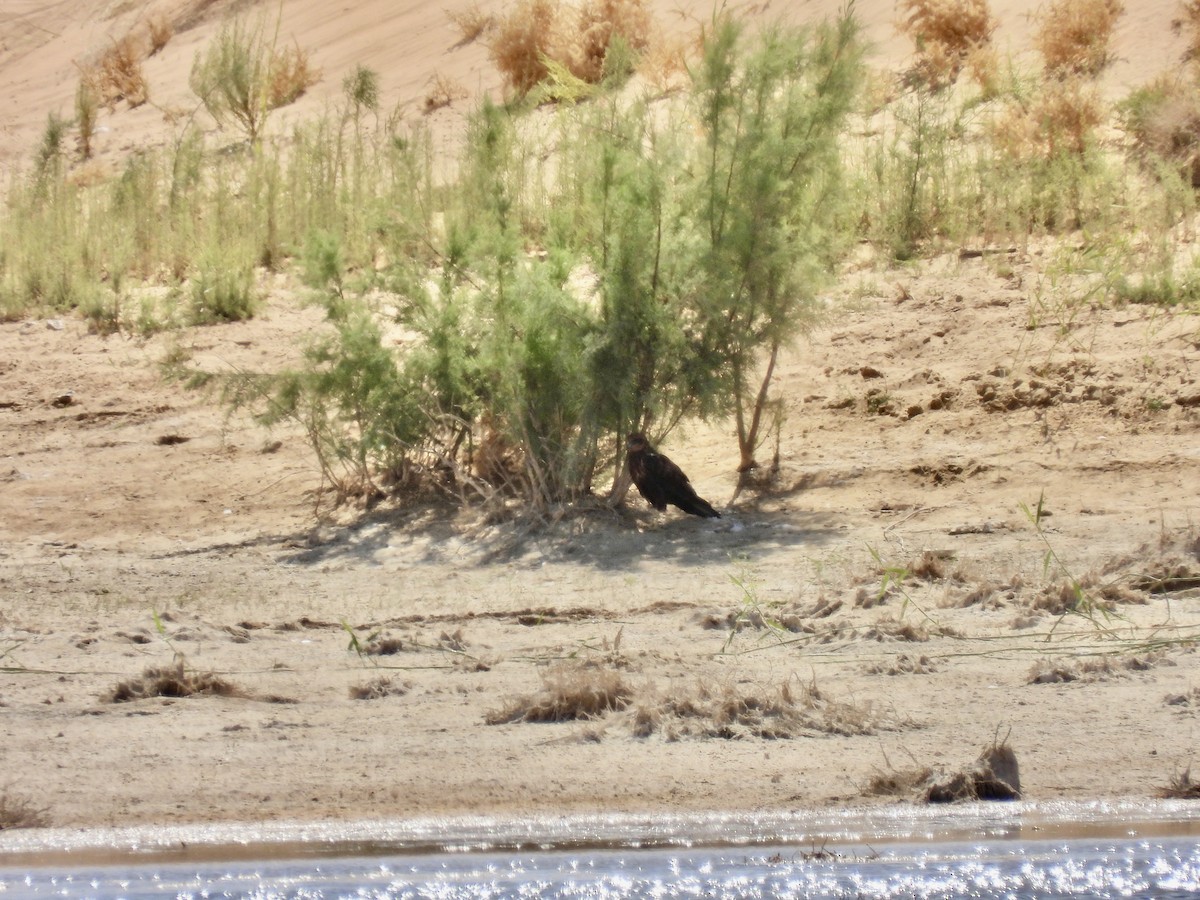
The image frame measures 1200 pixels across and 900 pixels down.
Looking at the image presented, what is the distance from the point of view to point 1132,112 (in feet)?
39.5

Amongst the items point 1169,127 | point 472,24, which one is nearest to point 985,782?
point 1169,127

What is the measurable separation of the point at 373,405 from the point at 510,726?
13.2 feet

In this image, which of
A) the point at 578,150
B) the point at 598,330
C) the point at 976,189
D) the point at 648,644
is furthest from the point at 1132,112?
the point at 648,644

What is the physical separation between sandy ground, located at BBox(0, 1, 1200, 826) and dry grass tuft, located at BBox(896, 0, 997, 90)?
163 inches

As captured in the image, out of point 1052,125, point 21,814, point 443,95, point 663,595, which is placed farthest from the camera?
point 443,95

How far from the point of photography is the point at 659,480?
8.38 meters

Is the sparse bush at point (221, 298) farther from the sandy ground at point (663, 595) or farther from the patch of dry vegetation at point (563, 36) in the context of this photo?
the patch of dry vegetation at point (563, 36)

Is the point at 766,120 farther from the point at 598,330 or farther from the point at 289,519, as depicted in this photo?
the point at 289,519

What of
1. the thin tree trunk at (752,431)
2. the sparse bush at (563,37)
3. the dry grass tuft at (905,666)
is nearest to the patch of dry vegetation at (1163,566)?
the dry grass tuft at (905,666)

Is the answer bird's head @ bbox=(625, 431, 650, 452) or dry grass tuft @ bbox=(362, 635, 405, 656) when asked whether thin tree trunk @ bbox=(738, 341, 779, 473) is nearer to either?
bird's head @ bbox=(625, 431, 650, 452)

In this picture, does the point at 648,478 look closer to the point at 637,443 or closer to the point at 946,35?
the point at 637,443

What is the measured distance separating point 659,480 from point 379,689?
311 cm

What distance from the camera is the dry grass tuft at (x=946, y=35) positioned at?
14.4 metres

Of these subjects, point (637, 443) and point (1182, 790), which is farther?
point (637, 443)
